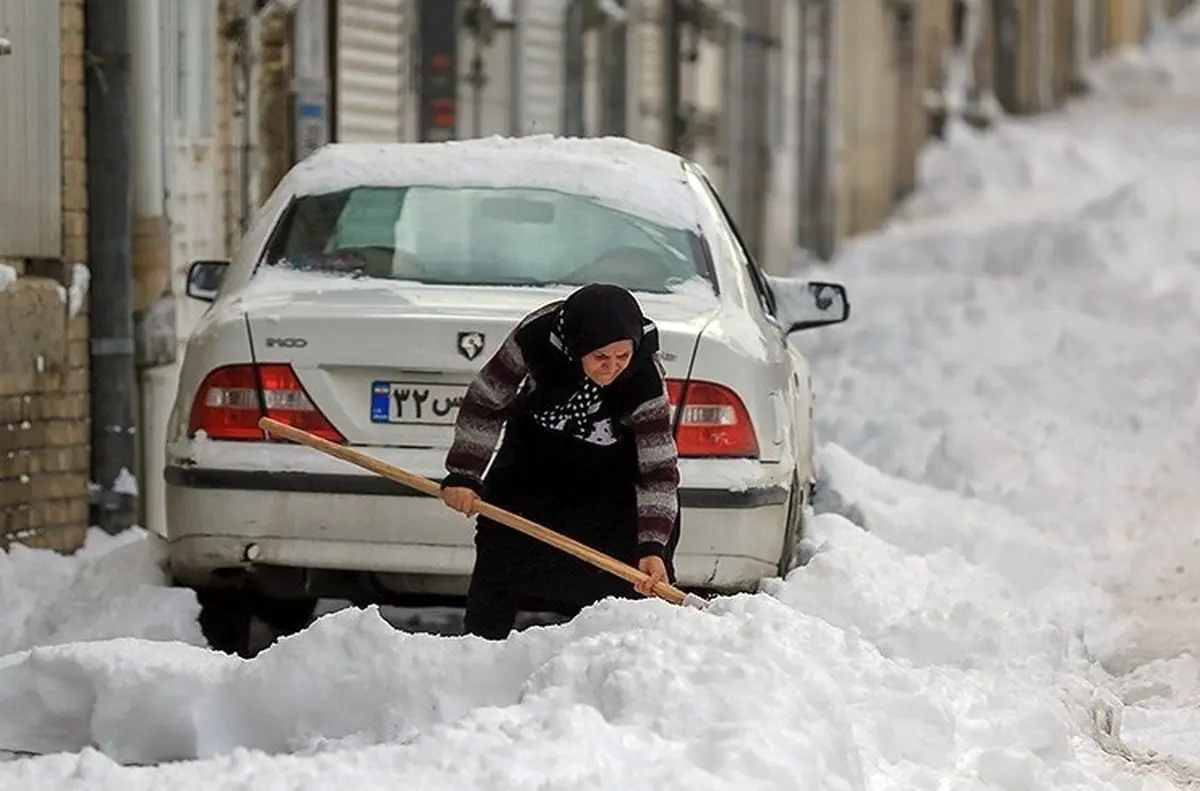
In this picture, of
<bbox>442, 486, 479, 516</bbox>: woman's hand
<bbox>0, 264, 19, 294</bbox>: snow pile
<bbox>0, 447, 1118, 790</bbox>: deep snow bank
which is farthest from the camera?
<bbox>0, 264, 19, 294</bbox>: snow pile

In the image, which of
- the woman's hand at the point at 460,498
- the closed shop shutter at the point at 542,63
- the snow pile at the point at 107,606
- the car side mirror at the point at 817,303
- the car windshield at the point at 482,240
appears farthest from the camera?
the closed shop shutter at the point at 542,63

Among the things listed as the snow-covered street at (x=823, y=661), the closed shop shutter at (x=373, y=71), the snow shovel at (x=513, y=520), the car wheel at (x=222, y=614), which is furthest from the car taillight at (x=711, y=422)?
the closed shop shutter at (x=373, y=71)

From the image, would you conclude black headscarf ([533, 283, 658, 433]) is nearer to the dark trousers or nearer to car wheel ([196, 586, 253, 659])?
the dark trousers

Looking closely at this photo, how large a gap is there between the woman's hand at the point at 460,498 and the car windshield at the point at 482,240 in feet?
4.87

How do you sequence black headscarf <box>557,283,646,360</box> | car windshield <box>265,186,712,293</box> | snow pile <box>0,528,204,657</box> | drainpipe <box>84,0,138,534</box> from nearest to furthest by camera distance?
black headscarf <box>557,283,646,360</box> < snow pile <box>0,528,204,657</box> < car windshield <box>265,186,712,293</box> < drainpipe <box>84,0,138,534</box>

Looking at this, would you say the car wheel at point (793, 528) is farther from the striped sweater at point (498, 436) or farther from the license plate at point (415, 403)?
the striped sweater at point (498, 436)

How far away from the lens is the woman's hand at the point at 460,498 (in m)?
7.03

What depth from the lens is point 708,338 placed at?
789cm

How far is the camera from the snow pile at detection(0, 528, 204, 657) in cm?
838

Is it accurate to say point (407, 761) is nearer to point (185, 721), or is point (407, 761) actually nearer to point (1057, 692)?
point (185, 721)

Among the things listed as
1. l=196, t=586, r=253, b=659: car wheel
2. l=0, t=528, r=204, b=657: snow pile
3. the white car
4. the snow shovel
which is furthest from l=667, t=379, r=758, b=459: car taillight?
l=0, t=528, r=204, b=657: snow pile

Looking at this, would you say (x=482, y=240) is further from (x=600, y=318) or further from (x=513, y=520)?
(x=600, y=318)

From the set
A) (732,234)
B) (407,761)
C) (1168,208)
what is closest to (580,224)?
(732,234)

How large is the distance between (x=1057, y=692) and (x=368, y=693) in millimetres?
1901
